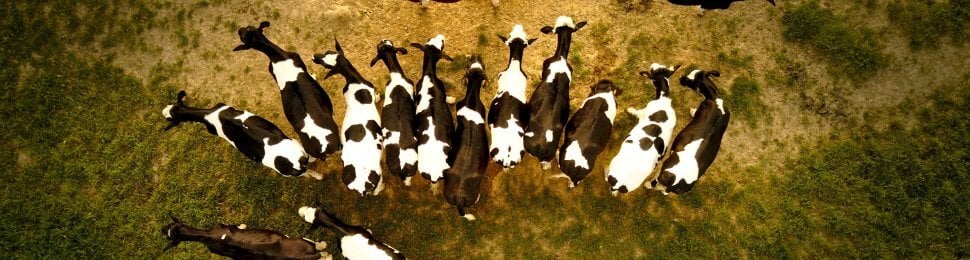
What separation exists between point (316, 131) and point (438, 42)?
1.80 meters

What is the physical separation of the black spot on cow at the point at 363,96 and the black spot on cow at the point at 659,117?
10.6 ft

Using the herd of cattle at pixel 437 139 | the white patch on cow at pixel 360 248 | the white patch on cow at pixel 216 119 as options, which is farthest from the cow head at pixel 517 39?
the white patch on cow at pixel 216 119

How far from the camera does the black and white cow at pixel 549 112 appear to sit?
592cm

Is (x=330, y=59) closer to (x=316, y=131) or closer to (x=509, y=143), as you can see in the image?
(x=316, y=131)

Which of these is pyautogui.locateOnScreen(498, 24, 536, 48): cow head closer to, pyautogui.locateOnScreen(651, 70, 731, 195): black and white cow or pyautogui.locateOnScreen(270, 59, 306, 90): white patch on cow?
pyautogui.locateOnScreen(651, 70, 731, 195): black and white cow

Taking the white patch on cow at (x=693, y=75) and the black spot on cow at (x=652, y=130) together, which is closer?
the black spot on cow at (x=652, y=130)

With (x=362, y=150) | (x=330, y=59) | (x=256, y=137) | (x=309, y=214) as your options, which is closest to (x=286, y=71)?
(x=330, y=59)

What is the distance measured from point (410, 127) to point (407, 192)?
117 centimetres

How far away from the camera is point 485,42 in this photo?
7.11 metres

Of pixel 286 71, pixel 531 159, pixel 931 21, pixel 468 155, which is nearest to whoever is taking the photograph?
pixel 468 155

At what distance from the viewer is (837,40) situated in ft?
23.7

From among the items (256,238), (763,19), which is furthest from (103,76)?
(763,19)

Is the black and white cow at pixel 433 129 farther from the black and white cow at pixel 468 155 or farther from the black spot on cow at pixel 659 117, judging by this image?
the black spot on cow at pixel 659 117

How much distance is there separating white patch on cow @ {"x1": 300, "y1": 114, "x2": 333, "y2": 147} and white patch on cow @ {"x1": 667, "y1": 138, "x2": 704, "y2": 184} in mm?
3876
